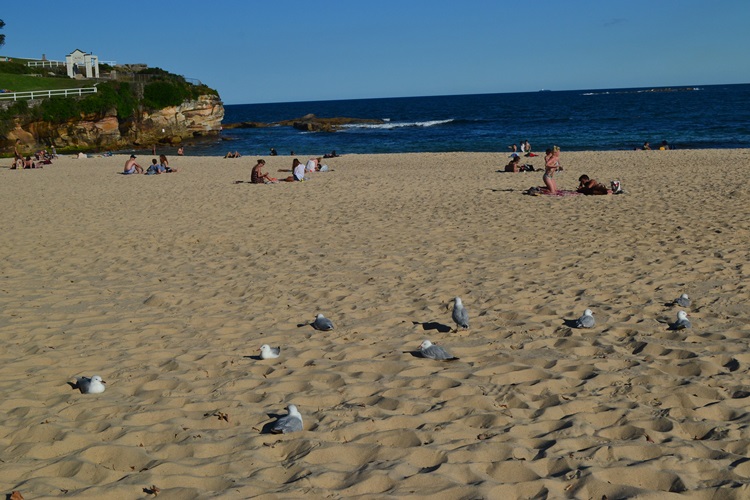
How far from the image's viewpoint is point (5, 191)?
19.4 m

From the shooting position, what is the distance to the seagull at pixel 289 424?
428cm

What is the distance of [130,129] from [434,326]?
157ft

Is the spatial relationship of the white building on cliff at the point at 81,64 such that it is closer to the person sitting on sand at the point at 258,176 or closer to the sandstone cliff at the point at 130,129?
the sandstone cliff at the point at 130,129

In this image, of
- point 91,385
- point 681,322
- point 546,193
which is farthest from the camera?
point 546,193

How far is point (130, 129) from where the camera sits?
4928 centimetres

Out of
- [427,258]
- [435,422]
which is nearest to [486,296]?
[427,258]

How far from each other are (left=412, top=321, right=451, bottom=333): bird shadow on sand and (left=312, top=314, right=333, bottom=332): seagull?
2.89 feet

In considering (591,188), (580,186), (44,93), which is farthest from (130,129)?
(591,188)

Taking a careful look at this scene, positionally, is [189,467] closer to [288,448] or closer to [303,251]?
[288,448]

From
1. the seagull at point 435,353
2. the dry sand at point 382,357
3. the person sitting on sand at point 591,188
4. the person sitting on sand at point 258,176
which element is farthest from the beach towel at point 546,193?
the seagull at point 435,353

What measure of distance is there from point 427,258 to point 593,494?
20.0 feet

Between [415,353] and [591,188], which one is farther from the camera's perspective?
[591,188]

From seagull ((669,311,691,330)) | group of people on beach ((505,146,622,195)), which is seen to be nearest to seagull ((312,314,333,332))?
seagull ((669,311,691,330))

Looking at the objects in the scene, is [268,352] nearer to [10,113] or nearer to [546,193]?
[546,193]
